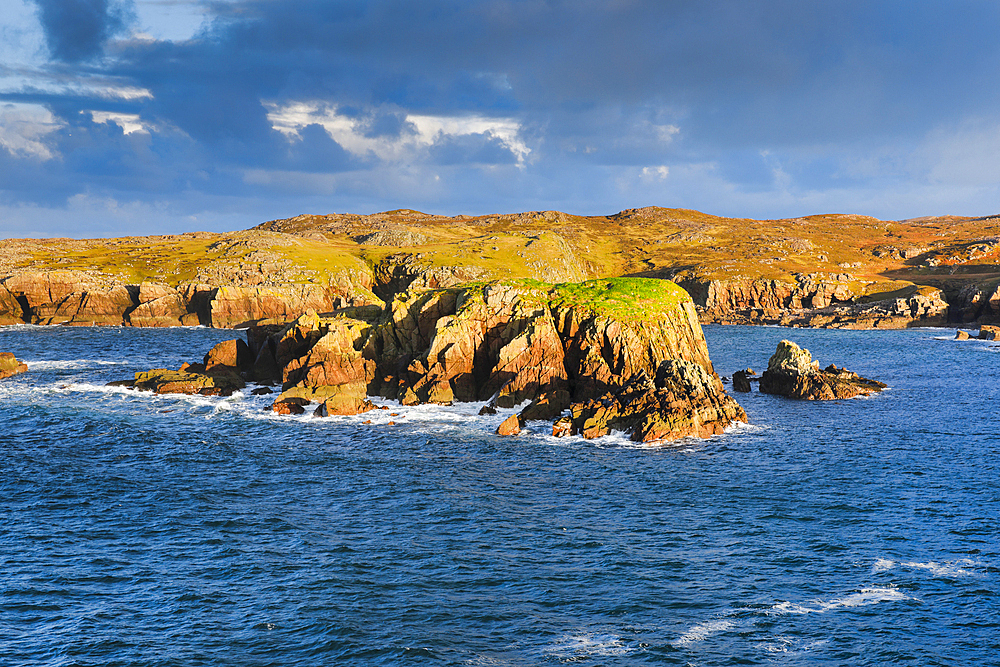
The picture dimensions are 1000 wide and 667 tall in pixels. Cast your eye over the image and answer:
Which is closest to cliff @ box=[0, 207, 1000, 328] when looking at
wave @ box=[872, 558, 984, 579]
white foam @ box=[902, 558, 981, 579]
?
wave @ box=[872, 558, 984, 579]

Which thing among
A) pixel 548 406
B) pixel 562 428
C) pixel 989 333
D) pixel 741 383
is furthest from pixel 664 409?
pixel 989 333

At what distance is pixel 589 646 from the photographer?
79.0 feet

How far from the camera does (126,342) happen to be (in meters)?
109

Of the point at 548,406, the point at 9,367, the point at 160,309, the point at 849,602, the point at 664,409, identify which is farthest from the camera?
the point at 160,309

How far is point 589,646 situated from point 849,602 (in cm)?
1110

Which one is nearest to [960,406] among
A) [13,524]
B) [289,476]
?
[289,476]

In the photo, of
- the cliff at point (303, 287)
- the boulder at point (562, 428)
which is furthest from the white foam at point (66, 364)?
the boulder at point (562, 428)

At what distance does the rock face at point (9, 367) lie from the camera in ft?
254

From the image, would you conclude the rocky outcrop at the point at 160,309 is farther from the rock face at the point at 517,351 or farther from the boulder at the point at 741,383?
the boulder at the point at 741,383

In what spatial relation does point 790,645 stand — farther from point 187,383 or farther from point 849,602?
point 187,383

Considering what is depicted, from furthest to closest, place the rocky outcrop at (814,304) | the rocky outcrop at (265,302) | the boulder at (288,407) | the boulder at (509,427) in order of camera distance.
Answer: the rocky outcrop at (814,304), the rocky outcrop at (265,302), the boulder at (288,407), the boulder at (509,427)

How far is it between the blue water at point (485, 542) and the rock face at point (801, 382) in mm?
8566

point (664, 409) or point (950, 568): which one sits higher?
point (664, 409)

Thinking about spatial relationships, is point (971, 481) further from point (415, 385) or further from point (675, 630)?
point (415, 385)
